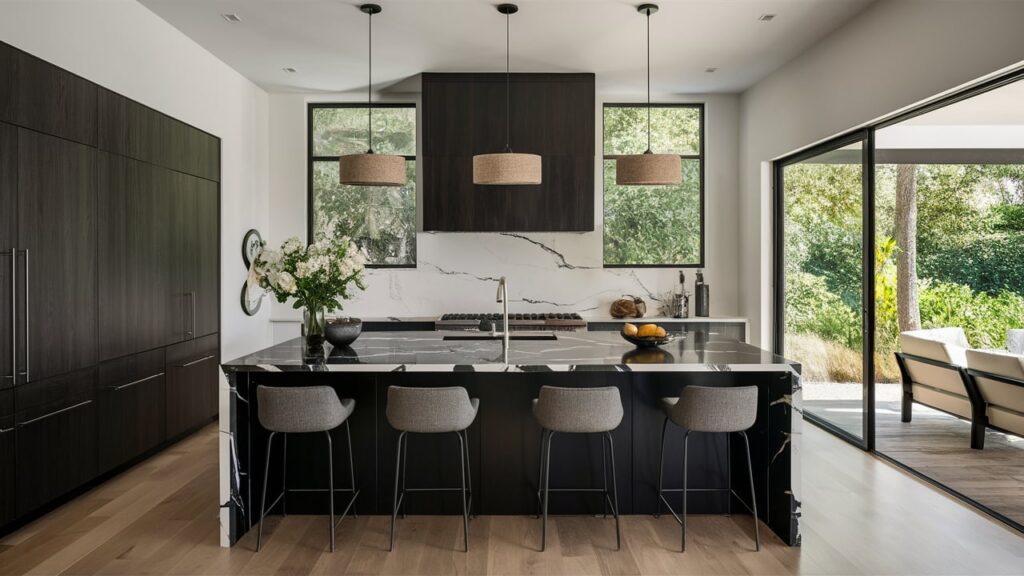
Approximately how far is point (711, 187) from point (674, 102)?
3.06 ft

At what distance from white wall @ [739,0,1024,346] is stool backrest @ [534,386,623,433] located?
2.52 metres

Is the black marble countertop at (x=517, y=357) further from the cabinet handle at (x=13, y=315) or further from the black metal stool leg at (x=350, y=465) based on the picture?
the cabinet handle at (x=13, y=315)

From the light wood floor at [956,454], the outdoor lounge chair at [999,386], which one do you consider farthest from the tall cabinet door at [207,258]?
the outdoor lounge chair at [999,386]

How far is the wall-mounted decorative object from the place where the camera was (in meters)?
5.98

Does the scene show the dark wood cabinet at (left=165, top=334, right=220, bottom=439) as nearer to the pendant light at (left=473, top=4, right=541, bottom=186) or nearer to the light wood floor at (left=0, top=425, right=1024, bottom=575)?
the light wood floor at (left=0, top=425, right=1024, bottom=575)

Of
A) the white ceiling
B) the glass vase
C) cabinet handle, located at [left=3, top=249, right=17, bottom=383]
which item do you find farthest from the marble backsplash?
cabinet handle, located at [left=3, top=249, right=17, bottom=383]

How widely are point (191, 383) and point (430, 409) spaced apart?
2896 mm

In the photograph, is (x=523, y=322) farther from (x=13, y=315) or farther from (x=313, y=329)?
(x=13, y=315)

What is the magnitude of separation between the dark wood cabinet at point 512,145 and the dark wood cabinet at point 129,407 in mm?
2521

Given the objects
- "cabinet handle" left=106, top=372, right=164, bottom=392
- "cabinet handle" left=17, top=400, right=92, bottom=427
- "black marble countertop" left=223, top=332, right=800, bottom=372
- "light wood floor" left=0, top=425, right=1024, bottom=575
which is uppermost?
"black marble countertop" left=223, top=332, right=800, bottom=372

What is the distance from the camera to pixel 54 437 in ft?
11.4

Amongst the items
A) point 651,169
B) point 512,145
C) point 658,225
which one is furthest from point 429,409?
point 658,225

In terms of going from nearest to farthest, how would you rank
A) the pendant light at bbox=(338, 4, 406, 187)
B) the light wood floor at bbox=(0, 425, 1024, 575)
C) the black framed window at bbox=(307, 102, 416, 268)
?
the light wood floor at bbox=(0, 425, 1024, 575) → the pendant light at bbox=(338, 4, 406, 187) → the black framed window at bbox=(307, 102, 416, 268)

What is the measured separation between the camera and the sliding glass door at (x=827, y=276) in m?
4.70
